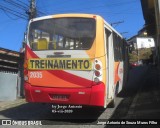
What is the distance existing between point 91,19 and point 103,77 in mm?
1726

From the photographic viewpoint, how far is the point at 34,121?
10602 millimetres

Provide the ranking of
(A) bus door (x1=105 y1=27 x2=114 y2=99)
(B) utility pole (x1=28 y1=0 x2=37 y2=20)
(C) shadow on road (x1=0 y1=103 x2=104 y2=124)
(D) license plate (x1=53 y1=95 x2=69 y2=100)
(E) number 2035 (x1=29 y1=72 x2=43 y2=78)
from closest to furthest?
(D) license plate (x1=53 y1=95 x2=69 y2=100) → (E) number 2035 (x1=29 y1=72 x2=43 y2=78) → (C) shadow on road (x1=0 y1=103 x2=104 y2=124) → (A) bus door (x1=105 y1=27 x2=114 y2=99) → (B) utility pole (x1=28 y1=0 x2=37 y2=20)

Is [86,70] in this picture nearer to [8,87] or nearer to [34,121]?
[34,121]

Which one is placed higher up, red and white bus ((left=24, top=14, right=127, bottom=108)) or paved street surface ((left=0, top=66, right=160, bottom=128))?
red and white bus ((left=24, top=14, right=127, bottom=108))

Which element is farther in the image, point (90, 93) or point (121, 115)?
point (121, 115)

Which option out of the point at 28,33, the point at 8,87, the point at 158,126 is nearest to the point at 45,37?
the point at 28,33

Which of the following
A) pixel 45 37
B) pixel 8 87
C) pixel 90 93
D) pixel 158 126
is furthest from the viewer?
pixel 8 87

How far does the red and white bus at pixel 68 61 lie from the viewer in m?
10.3

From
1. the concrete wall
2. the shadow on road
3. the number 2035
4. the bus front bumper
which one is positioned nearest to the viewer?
the bus front bumper

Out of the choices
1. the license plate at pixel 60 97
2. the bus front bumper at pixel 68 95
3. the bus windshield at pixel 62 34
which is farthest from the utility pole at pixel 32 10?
the license plate at pixel 60 97

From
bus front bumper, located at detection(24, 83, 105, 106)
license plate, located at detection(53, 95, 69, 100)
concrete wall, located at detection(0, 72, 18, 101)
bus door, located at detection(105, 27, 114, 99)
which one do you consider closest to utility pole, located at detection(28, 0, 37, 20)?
concrete wall, located at detection(0, 72, 18, 101)

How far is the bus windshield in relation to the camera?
34.4 ft

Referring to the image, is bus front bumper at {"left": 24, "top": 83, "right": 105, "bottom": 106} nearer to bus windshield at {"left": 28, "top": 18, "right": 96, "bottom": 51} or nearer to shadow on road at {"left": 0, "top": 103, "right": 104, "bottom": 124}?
shadow on road at {"left": 0, "top": 103, "right": 104, "bottom": 124}

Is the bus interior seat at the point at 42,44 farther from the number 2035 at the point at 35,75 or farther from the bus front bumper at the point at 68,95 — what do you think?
the bus front bumper at the point at 68,95
